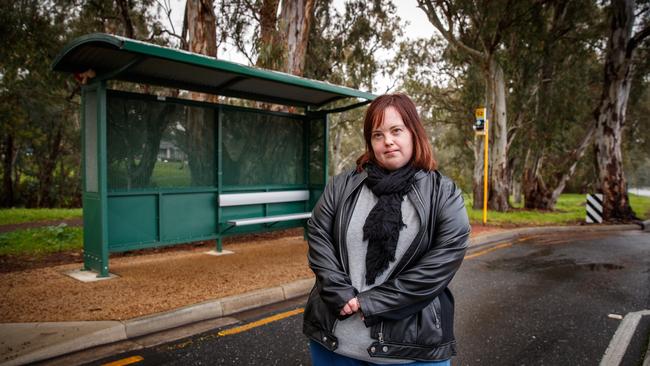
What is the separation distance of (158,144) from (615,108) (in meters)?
15.2

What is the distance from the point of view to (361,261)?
1938 mm

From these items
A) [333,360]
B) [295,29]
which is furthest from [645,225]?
[333,360]

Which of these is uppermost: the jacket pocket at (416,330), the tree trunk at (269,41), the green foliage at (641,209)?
the tree trunk at (269,41)

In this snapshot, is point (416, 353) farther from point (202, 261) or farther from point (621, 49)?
point (621, 49)

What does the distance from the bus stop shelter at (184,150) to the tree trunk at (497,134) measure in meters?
10.9

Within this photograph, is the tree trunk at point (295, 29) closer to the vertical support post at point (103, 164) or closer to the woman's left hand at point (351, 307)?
the vertical support post at point (103, 164)

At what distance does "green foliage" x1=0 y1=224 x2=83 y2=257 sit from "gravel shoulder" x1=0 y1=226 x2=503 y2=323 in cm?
149

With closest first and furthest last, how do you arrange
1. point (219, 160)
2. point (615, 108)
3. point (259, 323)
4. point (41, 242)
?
point (259, 323) → point (219, 160) → point (41, 242) → point (615, 108)

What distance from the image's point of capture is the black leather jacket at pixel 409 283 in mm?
1800

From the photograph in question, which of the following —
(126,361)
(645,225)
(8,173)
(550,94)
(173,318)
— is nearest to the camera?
(126,361)

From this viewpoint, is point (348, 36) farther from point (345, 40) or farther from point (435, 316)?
point (435, 316)

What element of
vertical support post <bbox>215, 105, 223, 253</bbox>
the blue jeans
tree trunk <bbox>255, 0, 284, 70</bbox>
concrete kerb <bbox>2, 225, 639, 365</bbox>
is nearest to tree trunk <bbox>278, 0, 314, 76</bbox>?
tree trunk <bbox>255, 0, 284, 70</bbox>

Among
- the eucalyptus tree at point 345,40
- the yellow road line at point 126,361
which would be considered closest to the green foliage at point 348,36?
the eucalyptus tree at point 345,40

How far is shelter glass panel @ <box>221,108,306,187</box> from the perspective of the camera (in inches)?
331
